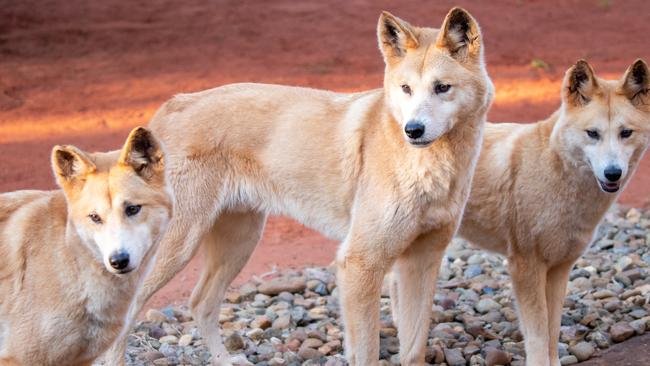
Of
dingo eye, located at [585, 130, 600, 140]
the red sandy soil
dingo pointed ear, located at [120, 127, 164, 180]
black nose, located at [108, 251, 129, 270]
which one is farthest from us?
the red sandy soil

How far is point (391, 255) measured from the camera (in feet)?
16.3

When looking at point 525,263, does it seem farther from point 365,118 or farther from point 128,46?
point 128,46

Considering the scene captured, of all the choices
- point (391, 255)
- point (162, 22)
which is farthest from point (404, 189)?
point (162, 22)

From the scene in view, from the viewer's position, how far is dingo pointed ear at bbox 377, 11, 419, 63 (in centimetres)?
500

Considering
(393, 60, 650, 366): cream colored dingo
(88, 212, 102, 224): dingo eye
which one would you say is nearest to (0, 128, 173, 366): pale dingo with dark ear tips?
(88, 212, 102, 224): dingo eye

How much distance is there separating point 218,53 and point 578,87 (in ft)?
26.7

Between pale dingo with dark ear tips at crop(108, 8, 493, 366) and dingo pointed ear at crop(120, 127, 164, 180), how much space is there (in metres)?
0.93

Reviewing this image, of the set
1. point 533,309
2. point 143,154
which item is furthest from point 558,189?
point 143,154

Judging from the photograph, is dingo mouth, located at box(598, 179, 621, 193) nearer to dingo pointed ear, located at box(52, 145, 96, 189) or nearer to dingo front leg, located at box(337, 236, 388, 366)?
dingo front leg, located at box(337, 236, 388, 366)

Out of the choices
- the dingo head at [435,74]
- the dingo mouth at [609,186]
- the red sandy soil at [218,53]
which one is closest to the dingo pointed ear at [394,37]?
the dingo head at [435,74]

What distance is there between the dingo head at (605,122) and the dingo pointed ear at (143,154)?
2494mm

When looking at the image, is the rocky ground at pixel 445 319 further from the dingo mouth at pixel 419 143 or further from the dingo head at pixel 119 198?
the dingo head at pixel 119 198

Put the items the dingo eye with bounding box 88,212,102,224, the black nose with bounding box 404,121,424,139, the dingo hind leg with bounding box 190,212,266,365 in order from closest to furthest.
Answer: the dingo eye with bounding box 88,212,102,224
the black nose with bounding box 404,121,424,139
the dingo hind leg with bounding box 190,212,266,365

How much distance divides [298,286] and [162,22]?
812 cm
